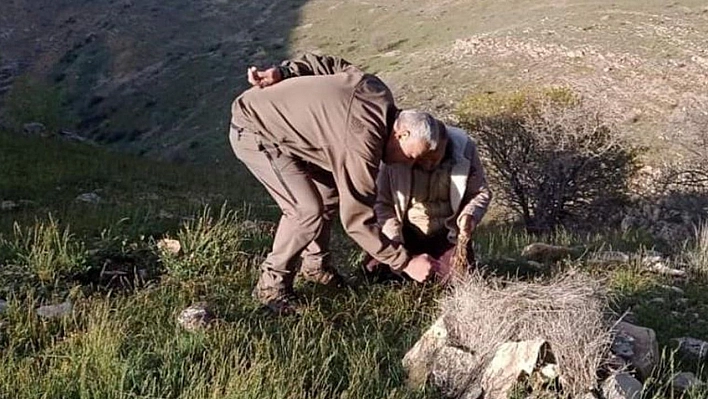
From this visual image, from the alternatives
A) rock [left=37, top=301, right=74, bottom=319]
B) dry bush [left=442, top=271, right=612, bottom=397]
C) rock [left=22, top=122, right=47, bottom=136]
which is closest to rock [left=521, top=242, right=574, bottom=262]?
dry bush [left=442, top=271, right=612, bottom=397]

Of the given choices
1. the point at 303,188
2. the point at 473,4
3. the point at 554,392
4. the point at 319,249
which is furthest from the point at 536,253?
the point at 473,4

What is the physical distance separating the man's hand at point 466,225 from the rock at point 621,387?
1.52 m

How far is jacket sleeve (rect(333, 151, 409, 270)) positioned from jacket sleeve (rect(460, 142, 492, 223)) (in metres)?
0.75

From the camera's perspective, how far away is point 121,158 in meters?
17.7

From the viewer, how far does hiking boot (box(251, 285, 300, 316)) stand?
464cm

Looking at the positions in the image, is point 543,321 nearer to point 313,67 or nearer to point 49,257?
point 313,67

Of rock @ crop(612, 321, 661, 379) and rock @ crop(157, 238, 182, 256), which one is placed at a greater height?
rock @ crop(157, 238, 182, 256)

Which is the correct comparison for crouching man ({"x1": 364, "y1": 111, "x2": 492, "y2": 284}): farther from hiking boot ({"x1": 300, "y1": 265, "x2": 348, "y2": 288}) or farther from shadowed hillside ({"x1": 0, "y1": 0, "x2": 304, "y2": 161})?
shadowed hillside ({"x1": 0, "y1": 0, "x2": 304, "y2": 161})

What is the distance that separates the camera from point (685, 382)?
395cm

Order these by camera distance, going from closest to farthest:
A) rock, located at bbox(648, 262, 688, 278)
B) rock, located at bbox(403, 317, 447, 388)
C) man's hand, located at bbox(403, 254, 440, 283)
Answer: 1. rock, located at bbox(403, 317, 447, 388)
2. man's hand, located at bbox(403, 254, 440, 283)
3. rock, located at bbox(648, 262, 688, 278)

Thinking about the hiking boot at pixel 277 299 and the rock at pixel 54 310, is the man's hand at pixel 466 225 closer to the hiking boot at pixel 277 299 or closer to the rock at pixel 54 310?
the hiking boot at pixel 277 299

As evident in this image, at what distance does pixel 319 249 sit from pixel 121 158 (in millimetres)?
13391

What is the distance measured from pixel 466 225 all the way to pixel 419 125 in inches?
36.2

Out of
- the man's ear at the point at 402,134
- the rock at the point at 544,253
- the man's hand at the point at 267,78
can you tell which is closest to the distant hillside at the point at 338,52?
the rock at the point at 544,253
